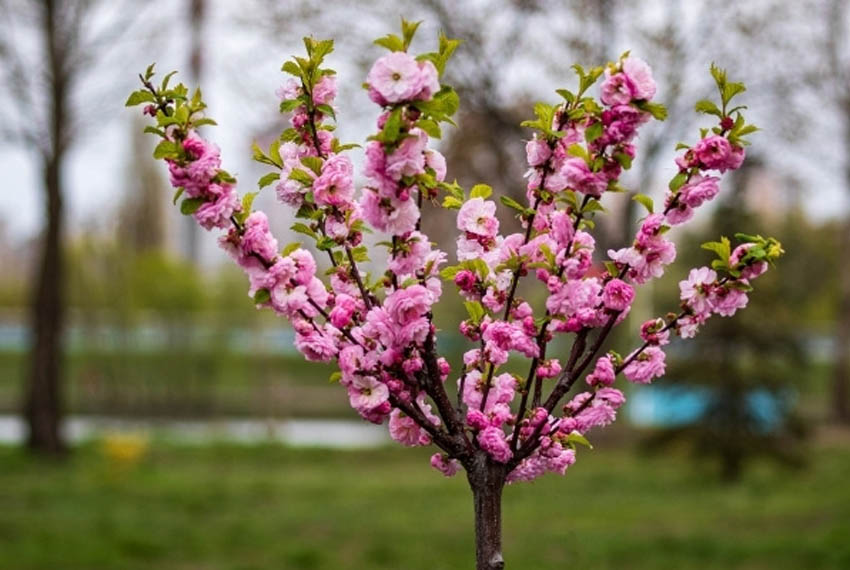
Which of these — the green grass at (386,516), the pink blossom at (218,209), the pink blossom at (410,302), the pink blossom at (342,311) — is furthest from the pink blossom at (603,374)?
the green grass at (386,516)

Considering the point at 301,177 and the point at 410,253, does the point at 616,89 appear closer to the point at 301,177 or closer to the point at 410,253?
the point at 410,253

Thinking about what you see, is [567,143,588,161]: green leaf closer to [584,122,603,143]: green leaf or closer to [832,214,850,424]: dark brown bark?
[584,122,603,143]: green leaf

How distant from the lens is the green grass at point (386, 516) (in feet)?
26.3

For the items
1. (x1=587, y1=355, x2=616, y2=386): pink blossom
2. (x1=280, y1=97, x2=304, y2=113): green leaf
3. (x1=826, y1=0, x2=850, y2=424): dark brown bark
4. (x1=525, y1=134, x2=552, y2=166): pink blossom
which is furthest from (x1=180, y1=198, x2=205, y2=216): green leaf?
(x1=826, y1=0, x2=850, y2=424): dark brown bark

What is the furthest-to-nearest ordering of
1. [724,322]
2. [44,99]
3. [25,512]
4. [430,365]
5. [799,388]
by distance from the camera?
[44,99]
[799,388]
[724,322]
[25,512]
[430,365]

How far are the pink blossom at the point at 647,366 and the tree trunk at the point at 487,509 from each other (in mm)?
387

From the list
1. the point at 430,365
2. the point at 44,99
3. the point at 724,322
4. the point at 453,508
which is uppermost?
the point at 44,99

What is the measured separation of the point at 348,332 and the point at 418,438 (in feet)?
1.09

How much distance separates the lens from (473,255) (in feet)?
9.27

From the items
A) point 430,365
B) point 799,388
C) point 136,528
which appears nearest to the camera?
point 430,365

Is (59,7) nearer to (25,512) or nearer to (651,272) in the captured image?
(25,512)

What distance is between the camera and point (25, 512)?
10.1m

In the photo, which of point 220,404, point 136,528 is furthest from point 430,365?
point 220,404

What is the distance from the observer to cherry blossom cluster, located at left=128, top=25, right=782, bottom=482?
2.54m
